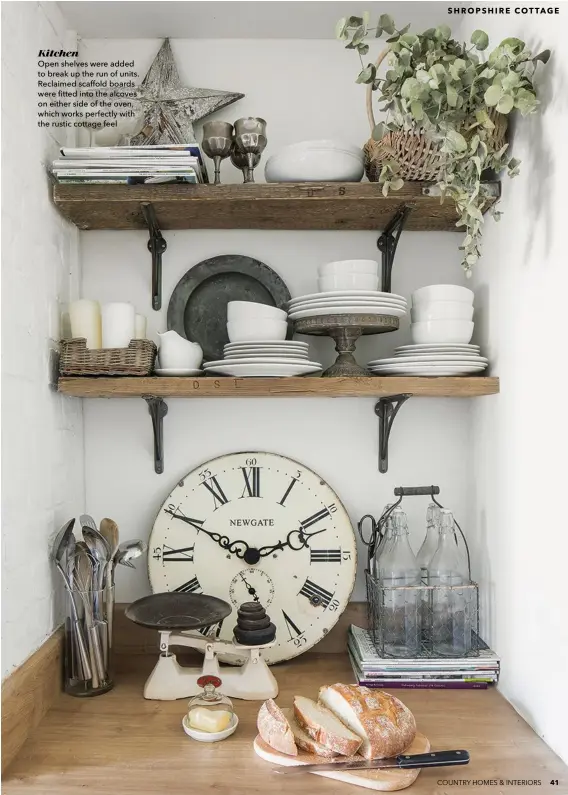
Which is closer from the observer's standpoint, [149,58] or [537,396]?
[537,396]

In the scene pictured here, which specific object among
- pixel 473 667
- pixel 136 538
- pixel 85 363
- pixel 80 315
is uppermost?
pixel 80 315

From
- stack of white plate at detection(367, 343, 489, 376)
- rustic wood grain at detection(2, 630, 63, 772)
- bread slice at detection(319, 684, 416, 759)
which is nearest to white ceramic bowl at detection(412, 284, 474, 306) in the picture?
stack of white plate at detection(367, 343, 489, 376)

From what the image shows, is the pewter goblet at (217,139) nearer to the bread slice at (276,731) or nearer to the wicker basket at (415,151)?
the wicker basket at (415,151)

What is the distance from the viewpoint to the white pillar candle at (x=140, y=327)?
1.55m

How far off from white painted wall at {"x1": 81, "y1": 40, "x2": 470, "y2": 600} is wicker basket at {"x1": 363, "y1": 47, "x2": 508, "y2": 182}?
0.28 metres

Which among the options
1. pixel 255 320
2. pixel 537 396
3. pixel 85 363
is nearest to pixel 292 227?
pixel 255 320

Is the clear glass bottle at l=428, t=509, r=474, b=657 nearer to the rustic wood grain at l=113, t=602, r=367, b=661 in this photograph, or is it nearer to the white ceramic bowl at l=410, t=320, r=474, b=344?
the rustic wood grain at l=113, t=602, r=367, b=661

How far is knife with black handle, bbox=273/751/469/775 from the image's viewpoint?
3.64 ft

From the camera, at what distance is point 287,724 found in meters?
1.17

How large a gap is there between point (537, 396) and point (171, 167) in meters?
0.85

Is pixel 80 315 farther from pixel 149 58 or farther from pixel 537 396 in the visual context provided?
pixel 537 396

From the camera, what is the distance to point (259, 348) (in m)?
1.45

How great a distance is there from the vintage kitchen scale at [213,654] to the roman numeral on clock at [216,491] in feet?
0.90

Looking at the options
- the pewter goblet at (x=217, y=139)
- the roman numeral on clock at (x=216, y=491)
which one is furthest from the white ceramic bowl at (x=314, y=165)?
the roman numeral on clock at (x=216, y=491)
